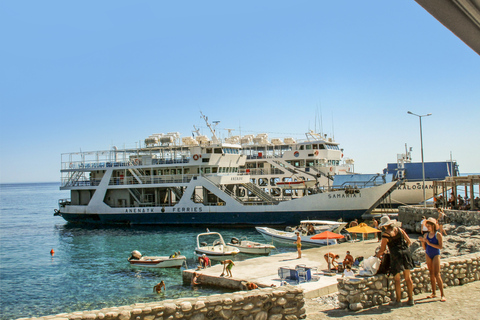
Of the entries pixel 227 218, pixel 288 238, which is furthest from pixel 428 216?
pixel 227 218

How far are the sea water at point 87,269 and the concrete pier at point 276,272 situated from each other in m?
0.54

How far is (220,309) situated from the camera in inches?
281

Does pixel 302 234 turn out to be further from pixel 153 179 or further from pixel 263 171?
pixel 263 171

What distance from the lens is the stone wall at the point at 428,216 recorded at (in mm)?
23531

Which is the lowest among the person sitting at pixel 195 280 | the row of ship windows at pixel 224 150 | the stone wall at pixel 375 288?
the person sitting at pixel 195 280

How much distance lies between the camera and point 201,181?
3778cm

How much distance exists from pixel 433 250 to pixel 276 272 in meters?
8.32

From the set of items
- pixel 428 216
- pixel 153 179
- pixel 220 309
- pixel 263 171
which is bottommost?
pixel 428 216

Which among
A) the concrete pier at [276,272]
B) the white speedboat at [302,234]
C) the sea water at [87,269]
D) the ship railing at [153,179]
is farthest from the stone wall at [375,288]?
the ship railing at [153,179]

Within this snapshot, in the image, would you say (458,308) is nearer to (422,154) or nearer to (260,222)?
(422,154)

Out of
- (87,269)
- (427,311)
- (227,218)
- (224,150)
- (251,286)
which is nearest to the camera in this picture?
(427,311)

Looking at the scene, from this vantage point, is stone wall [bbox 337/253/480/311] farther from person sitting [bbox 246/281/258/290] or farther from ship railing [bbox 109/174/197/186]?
ship railing [bbox 109/174/197/186]

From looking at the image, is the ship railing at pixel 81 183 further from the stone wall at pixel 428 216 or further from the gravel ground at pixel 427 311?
the gravel ground at pixel 427 311

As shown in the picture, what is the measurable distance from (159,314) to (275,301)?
2.03 meters
